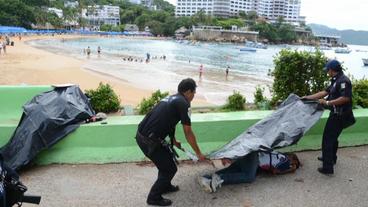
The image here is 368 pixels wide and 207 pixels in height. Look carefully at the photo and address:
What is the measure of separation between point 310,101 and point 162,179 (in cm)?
235

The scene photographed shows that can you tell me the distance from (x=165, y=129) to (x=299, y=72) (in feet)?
13.7

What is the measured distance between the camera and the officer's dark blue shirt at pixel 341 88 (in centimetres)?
508

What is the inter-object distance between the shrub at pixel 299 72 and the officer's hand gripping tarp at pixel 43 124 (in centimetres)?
358

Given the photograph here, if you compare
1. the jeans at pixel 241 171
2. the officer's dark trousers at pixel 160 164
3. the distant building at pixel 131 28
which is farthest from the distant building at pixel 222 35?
the officer's dark trousers at pixel 160 164

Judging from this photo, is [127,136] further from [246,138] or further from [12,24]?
[12,24]

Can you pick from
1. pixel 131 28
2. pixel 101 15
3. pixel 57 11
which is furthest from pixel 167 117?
pixel 101 15

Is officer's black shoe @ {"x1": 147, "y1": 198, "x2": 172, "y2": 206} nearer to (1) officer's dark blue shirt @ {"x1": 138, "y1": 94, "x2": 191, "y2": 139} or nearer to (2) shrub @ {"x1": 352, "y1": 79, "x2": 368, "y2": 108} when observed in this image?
(1) officer's dark blue shirt @ {"x1": 138, "y1": 94, "x2": 191, "y2": 139}

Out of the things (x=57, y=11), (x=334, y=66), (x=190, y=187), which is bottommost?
(x=190, y=187)

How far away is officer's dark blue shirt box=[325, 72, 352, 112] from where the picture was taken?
5.08 metres

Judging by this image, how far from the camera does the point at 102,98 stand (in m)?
7.32

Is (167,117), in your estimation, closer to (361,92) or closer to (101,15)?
(361,92)

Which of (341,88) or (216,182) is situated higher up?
(341,88)

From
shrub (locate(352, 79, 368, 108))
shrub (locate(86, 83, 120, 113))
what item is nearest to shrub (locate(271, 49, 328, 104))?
shrub (locate(352, 79, 368, 108))

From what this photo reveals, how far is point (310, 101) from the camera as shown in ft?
17.9
